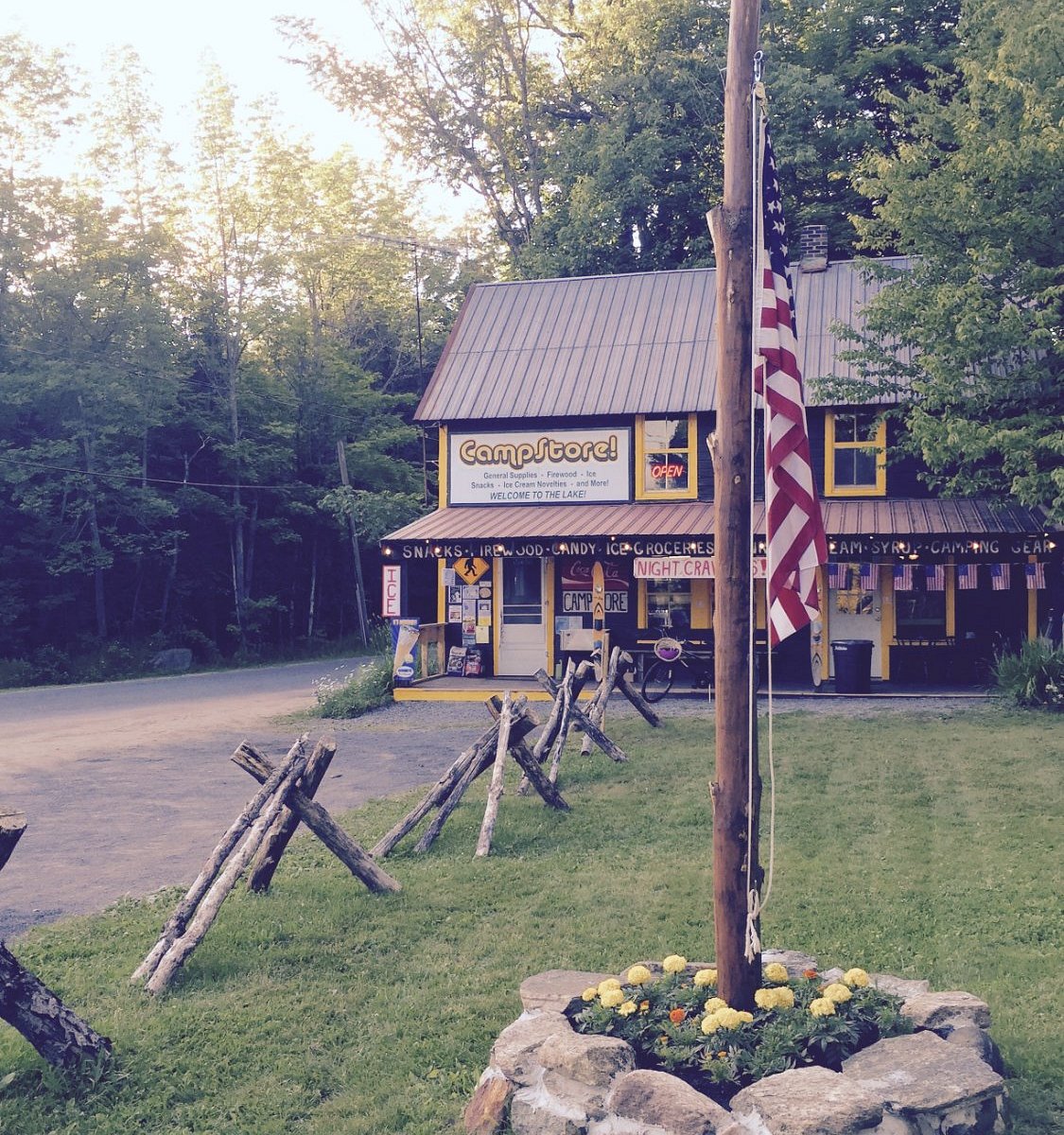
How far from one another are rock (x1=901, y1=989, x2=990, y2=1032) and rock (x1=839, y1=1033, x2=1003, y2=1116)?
233 mm

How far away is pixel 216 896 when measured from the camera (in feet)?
21.4

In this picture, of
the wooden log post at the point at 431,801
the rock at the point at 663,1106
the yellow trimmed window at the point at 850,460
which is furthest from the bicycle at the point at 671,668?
the rock at the point at 663,1106

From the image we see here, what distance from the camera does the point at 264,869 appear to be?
Answer: 308 inches

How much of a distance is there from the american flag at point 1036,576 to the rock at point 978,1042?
15.9 m

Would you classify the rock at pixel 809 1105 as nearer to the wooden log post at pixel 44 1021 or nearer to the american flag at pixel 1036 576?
the wooden log post at pixel 44 1021

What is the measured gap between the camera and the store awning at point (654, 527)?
18.5m

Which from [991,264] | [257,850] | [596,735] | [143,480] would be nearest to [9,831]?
[257,850]

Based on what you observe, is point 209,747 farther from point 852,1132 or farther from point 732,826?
point 852,1132

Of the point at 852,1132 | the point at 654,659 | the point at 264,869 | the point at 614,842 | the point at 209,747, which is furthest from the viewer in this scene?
the point at 654,659

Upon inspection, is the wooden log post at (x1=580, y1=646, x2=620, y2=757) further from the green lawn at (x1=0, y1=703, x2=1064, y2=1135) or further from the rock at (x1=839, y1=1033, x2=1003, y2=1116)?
the rock at (x1=839, y1=1033, x2=1003, y2=1116)

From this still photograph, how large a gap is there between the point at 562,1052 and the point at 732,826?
1110mm

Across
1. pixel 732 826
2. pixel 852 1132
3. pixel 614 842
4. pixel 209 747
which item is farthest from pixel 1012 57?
pixel 852 1132

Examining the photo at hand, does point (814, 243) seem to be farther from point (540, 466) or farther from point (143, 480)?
point (143, 480)

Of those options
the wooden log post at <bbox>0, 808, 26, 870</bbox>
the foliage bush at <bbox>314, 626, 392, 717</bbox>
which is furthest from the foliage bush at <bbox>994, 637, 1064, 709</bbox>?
the wooden log post at <bbox>0, 808, 26, 870</bbox>
